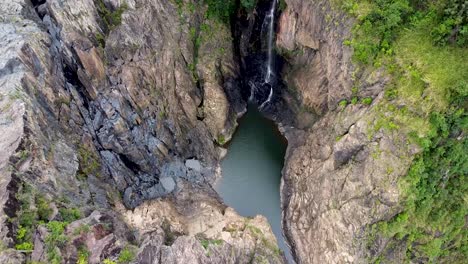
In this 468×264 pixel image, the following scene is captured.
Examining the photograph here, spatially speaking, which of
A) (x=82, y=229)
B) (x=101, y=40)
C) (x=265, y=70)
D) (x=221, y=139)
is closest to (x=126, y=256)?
(x=82, y=229)

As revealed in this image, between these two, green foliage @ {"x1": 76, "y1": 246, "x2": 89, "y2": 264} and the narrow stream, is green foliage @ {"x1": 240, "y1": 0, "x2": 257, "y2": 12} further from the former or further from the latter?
green foliage @ {"x1": 76, "y1": 246, "x2": 89, "y2": 264}

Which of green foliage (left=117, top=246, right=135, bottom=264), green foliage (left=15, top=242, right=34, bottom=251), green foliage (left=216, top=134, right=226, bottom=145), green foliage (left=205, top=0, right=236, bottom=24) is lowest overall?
green foliage (left=117, top=246, right=135, bottom=264)

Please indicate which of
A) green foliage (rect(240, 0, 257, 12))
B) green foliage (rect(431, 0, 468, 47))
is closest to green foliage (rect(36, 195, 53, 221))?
green foliage (rect(240, 0, 257, 12))

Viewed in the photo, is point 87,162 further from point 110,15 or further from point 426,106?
point 426,106

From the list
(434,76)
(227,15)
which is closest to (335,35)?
(434,76)

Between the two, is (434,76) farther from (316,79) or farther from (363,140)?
(316,79)
